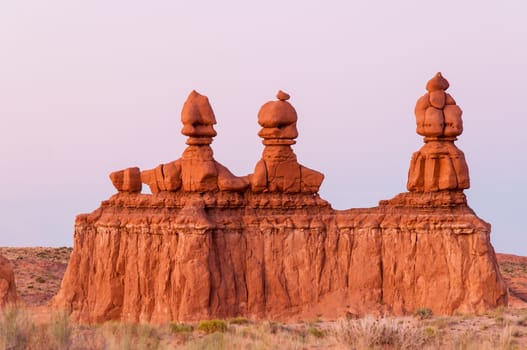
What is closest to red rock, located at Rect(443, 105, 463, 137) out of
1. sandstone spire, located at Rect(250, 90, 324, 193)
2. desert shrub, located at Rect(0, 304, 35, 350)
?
sandstone spire, located at Rect(250, 90, 324, 193)

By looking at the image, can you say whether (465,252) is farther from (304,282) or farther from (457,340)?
(457,340)

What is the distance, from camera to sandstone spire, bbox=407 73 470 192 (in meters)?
46.3

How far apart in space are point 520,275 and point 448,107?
3248 cm

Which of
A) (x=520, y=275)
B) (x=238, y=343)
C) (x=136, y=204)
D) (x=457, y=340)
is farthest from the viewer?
(x=520, y=275)

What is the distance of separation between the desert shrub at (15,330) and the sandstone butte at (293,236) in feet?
77.5

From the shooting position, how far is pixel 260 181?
46.6 m

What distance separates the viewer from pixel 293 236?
4681cm

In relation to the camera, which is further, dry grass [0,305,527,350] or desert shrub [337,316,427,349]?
desert shrub [337,316,427,349]

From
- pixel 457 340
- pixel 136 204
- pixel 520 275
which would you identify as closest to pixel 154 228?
pixel 136 204

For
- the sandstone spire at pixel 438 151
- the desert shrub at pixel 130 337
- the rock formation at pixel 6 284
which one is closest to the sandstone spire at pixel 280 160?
the sandstone spire at pixel 438 151

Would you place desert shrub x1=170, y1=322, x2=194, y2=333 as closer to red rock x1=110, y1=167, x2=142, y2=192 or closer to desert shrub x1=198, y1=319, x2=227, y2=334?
desert shrub x1=198, y1=319, x2=227, y2=334

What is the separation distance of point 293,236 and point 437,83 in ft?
29.2

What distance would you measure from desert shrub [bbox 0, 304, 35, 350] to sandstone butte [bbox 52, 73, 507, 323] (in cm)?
2363

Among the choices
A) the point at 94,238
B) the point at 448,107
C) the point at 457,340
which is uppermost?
the point at 448,107
